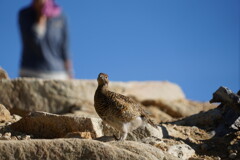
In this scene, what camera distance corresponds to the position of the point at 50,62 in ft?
56.2

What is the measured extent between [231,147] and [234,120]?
754mm

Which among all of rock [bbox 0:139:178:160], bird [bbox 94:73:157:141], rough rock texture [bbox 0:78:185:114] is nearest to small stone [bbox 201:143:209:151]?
bird [bbox 94:73:157:141]

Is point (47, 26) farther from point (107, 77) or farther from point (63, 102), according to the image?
point (107, 77)

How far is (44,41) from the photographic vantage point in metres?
17.0

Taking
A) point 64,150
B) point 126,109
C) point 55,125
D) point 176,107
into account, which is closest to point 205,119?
point 126,109

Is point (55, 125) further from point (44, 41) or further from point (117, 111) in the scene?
point (44, 41)

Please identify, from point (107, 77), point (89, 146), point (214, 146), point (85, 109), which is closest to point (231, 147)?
point (214, 146)

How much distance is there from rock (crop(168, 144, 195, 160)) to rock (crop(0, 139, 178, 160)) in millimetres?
1414

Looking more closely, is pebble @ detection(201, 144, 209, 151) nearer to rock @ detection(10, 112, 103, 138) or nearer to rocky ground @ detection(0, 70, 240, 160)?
rocky ground @ detection(0, 70, 240, 160)

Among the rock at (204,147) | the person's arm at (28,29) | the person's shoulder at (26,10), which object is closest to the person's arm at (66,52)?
the person's arm at (28,29)

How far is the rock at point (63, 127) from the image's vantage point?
645 centimetres

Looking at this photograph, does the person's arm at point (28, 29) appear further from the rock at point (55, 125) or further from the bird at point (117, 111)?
the bird at point (117, 111)

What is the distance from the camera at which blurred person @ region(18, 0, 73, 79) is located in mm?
16766

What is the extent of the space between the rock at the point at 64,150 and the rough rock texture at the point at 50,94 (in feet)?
22.4
